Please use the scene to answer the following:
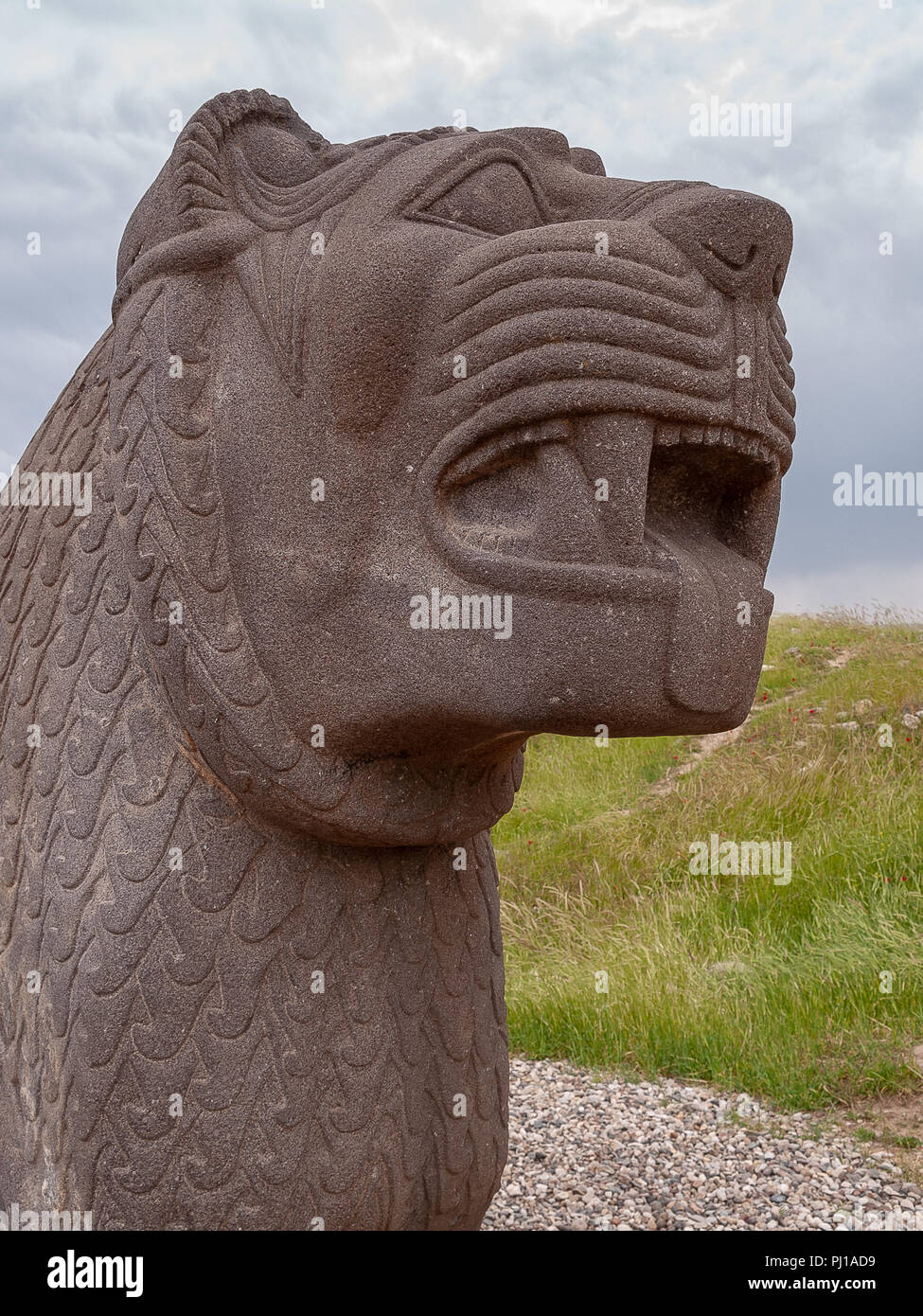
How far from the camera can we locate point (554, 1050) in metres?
3.92

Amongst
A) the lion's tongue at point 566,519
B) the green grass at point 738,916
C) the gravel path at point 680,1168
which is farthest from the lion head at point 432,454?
the green grass at point 738,916

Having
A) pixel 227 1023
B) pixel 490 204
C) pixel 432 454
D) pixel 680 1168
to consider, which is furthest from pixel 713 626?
pixel 680 1168

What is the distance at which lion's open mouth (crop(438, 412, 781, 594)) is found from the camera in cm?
135

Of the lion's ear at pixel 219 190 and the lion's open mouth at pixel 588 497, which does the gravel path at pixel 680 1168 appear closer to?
the lion's open mouth at pixel 588 497

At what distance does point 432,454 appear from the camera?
56.1 inches

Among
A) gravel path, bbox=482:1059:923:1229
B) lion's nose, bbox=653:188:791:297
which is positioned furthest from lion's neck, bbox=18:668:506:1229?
gravel path, bbox=482:1059:923:1229

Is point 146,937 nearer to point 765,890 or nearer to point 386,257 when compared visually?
point 386,257

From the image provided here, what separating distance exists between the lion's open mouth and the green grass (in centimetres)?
252

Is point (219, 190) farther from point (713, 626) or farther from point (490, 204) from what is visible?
point (713, 626)

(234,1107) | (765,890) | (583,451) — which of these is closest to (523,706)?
(583,451)

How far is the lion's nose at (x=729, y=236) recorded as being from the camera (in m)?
1.39

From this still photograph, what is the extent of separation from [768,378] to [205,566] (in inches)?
28.9

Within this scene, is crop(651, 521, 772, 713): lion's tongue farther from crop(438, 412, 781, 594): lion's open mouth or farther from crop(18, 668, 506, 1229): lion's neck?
crop(18, 668, 506, 1229): lion's neck

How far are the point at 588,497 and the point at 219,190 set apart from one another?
69 cm
